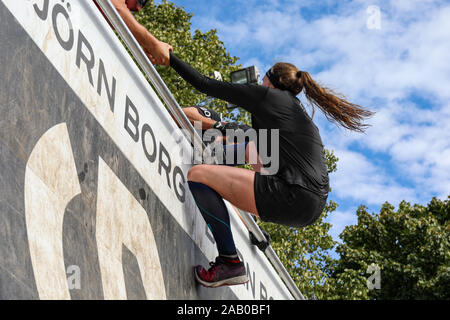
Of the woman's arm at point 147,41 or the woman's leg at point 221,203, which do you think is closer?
the woman's leg at point 221,203

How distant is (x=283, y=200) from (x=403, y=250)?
67.5ft

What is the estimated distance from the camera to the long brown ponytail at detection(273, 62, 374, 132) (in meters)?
4.21

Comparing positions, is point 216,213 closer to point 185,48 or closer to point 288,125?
point 288,125

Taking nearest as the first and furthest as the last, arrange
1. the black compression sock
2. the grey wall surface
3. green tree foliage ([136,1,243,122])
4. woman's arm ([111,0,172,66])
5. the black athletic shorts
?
1. the grey wall surface
2. the black athletic shorts
3. the black compression sock
4. woman's arm ([111,0,172,66])
5. green tree foliage ([136,1,243,122])

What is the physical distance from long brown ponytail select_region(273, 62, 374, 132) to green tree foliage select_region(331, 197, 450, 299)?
15.7m

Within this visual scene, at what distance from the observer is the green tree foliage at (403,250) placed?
69.9 feet

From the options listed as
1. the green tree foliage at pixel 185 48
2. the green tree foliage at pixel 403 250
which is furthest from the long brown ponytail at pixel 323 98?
the green tree foliage at pixel 403 250

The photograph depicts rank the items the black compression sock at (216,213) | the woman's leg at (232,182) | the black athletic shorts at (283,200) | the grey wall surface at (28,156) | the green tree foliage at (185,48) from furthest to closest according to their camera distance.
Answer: the green tree foliage at (185,48)
the black compression sock at (216,213)
the woman's leg at (232,182)
the black athletic shorts at (283,200)
the grey wall surface at (28,156)

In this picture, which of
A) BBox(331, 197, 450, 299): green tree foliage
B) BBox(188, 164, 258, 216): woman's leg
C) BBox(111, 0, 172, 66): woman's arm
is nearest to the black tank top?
BBox(188, 164, 258, 216): woman's leg

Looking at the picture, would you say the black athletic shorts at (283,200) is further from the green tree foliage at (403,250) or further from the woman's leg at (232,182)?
the green tree foliage at (403,250)

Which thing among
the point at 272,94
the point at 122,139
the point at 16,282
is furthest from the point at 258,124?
the point at 16,282

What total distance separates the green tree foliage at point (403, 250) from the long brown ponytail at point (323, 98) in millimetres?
15677

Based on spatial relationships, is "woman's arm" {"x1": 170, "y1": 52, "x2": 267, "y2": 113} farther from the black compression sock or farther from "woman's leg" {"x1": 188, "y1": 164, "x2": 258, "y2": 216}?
the black compression sock
